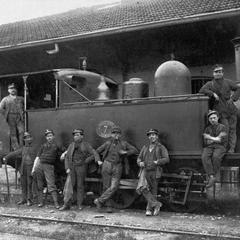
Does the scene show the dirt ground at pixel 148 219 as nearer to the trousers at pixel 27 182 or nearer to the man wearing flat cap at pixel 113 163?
the man wearing flat cap at pixel 113 163

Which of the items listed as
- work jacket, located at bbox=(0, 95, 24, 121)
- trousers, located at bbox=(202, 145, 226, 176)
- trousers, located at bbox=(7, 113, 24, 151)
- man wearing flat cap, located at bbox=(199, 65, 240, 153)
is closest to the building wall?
work jacket, located at bbox=(0, 95, 24, 121)

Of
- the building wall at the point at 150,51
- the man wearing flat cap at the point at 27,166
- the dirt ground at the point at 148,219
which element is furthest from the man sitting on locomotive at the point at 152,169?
the building wall at the point at 150,51

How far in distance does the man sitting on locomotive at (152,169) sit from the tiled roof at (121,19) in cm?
381

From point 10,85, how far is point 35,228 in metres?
3.70

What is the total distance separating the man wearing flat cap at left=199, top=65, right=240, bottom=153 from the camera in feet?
25.0

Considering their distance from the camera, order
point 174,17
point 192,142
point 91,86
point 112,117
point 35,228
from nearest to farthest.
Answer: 1. point 35,228
2. point 192,142
3. point 112,117
4. point 91,86
5. point 174,17

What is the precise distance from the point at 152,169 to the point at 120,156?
677mm

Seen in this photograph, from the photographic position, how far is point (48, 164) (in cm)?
853

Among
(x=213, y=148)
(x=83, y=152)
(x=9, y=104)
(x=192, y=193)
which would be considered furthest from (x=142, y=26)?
(x=192, y=193)

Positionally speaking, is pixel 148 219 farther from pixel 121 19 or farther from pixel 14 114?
pixel 121 19

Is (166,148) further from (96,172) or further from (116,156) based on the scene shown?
(96,172)

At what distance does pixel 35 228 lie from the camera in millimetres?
6613

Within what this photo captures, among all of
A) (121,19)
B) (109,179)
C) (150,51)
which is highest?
(121,19)

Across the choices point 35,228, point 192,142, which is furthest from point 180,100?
point 35,228
